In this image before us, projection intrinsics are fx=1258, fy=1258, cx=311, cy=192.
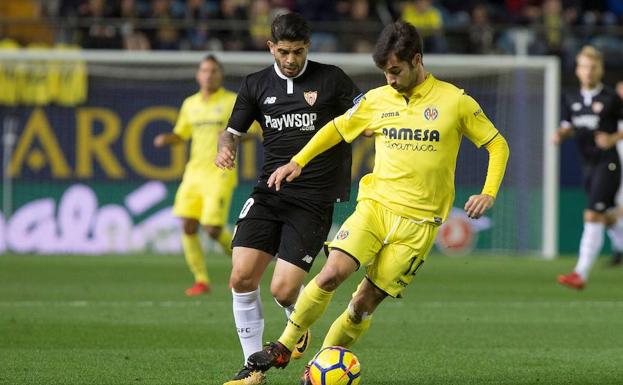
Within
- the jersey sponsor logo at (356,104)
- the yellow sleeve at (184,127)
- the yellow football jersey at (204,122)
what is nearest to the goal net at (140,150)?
the yellow football jersey at (204,122)

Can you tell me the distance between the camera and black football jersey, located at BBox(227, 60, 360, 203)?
796 centimetres

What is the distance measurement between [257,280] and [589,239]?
723 centimetres

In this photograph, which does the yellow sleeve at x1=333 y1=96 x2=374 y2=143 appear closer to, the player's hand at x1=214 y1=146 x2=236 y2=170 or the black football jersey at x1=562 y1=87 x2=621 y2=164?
the player's hand at x1=214 y1=146 x2=236 y2=170

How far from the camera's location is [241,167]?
19828 millimetres

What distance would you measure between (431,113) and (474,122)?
26cm

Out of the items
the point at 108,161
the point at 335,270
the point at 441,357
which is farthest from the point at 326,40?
the point at 335,270

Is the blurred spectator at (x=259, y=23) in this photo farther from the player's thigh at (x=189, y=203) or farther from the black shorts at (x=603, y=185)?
the black shorts at (x=603, y=185)

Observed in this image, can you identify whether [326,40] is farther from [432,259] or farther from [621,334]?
[621,334]

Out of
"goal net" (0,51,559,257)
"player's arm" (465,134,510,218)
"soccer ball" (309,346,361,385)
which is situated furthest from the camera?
"goal net" (0,51,559,257)

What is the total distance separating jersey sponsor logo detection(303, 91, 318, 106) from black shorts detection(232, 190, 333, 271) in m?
0.63

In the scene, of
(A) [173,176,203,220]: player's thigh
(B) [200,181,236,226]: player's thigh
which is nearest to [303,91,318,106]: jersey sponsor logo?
(B) [200,181,236,226]: player's thigh

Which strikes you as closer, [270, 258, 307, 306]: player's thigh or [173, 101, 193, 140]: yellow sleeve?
[270, 258, 307, 306]: player's thigh

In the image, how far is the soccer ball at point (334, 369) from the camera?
6.92 metres

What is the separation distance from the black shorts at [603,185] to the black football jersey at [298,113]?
23.2 ft
